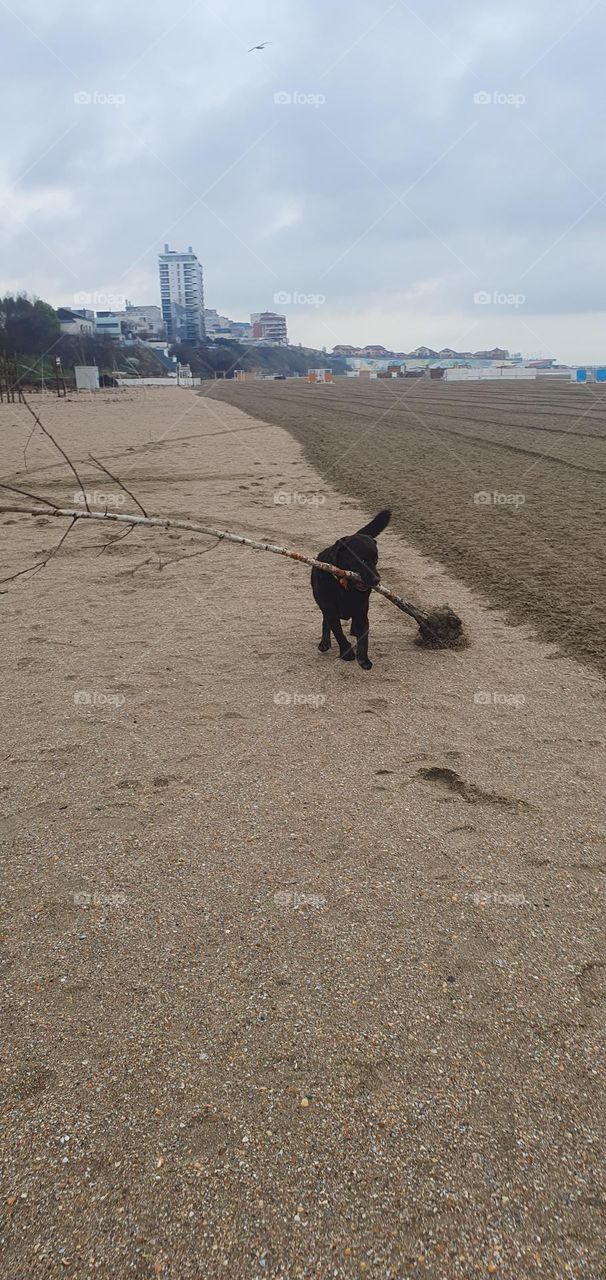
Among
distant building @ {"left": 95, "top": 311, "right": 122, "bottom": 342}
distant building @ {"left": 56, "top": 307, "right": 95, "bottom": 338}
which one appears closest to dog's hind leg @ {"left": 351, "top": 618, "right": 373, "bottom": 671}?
distant building @ {"left": 56, "top": 307, "right": 95, "bottom": 338}

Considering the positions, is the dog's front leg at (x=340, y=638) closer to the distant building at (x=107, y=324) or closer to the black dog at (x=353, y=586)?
the black dog at (x=353, y=586)

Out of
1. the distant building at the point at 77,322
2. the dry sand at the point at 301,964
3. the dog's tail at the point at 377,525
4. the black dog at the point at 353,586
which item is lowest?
the dry sand at the point at 301,964

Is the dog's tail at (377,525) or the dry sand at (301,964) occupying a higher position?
the dog's tail at (377,525)

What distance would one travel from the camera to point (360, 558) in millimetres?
6562

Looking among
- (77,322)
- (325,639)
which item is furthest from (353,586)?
(77,322)


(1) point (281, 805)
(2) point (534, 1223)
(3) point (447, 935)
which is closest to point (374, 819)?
(1) point (281, 805)

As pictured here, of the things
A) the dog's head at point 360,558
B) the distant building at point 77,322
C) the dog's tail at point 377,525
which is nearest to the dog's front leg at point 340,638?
the dog's head at point 360,558

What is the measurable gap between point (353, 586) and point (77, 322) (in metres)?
156

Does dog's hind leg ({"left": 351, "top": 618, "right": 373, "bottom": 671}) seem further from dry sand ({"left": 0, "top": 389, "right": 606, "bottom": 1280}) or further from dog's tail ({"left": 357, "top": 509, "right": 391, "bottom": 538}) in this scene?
dog's tail ({"left": 357, "top": 509, "right": 391, "bottom": 538})

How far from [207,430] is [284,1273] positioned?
3007cm

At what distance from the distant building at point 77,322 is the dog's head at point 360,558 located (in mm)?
122871

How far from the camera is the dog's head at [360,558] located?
649cm

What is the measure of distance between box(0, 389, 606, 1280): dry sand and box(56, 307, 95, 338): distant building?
124m

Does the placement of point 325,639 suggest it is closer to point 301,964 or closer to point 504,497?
point 301,964
